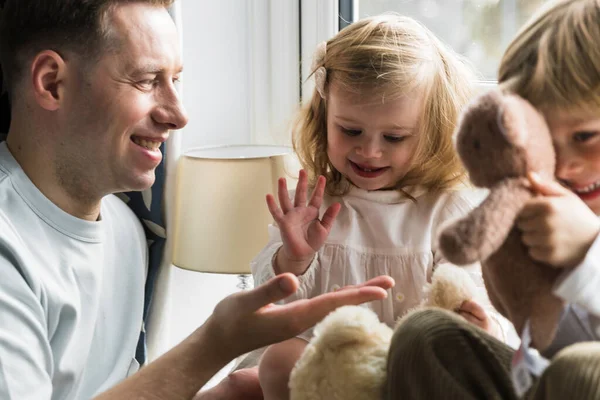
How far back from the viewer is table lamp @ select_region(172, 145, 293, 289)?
1.63m

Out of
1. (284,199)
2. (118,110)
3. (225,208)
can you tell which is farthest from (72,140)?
(225,208)

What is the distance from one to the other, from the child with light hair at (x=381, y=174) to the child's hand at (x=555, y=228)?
1.69ft

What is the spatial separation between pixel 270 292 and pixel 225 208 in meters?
0.90

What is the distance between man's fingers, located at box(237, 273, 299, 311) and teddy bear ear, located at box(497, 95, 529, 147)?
12.7 inches

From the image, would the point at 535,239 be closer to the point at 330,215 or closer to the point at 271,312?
the point at 271,312

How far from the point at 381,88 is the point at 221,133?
1.10m

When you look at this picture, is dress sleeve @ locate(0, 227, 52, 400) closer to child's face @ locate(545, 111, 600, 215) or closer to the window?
child's face @ locate(545, 111, 600, 215)

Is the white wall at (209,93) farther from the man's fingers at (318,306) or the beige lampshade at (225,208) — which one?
the man's fingers at (318,306)

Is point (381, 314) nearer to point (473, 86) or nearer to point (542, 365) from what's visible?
point (473, 86)

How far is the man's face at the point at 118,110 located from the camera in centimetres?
104

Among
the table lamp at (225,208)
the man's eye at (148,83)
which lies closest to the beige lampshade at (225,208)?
the table lamp at (225,208)

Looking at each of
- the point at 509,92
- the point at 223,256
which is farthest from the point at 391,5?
the point at 509,92

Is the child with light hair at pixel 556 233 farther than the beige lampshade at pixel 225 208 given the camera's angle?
No

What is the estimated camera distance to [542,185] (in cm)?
49
